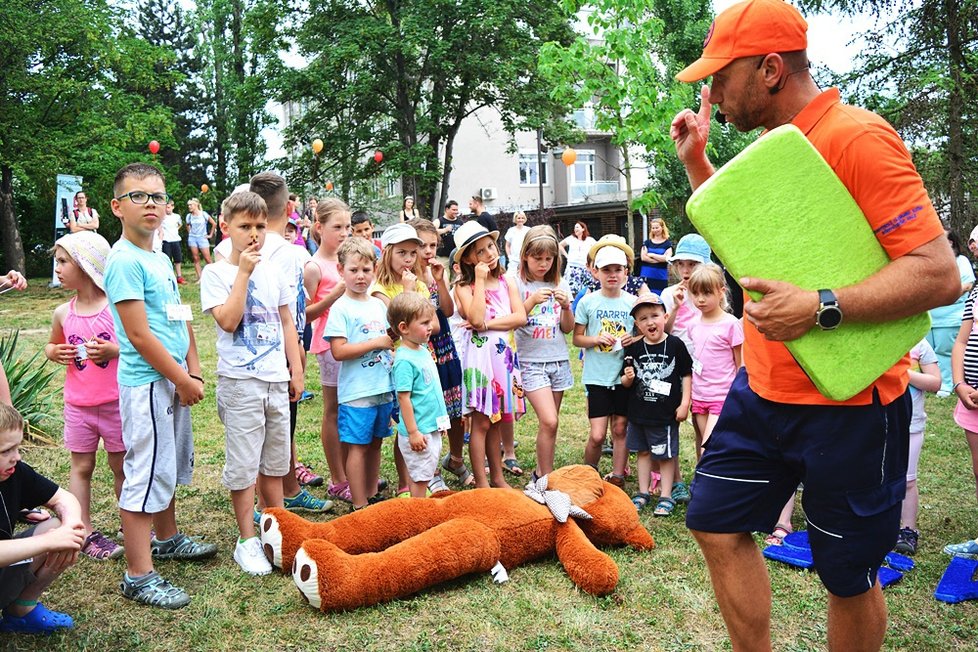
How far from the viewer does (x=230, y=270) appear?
4.06 meters

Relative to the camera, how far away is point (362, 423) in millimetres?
4766

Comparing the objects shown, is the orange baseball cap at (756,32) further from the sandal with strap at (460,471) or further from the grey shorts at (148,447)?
the sandal with strap at (460,471)

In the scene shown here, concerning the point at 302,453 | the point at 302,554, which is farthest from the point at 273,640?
the point at 302,453

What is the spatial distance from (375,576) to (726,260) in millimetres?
2171

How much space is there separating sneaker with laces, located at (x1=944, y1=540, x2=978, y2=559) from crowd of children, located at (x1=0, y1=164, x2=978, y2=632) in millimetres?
10

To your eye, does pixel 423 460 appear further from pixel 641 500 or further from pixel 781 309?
pixel 781 309

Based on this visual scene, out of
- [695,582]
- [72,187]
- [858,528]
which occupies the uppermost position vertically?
[72,187]

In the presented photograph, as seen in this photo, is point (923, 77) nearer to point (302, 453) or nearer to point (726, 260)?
point (302, 453)

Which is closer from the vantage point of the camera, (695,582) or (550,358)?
(695,582)

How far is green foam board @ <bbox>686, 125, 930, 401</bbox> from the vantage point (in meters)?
2.25

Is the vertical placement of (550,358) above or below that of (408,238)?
below

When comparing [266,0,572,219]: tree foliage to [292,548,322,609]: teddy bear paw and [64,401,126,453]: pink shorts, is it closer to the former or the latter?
[64,401,126,453]: pink shorts

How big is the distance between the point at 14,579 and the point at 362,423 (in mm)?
2080

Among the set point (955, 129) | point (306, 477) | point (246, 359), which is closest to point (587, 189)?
point (955, 129)
